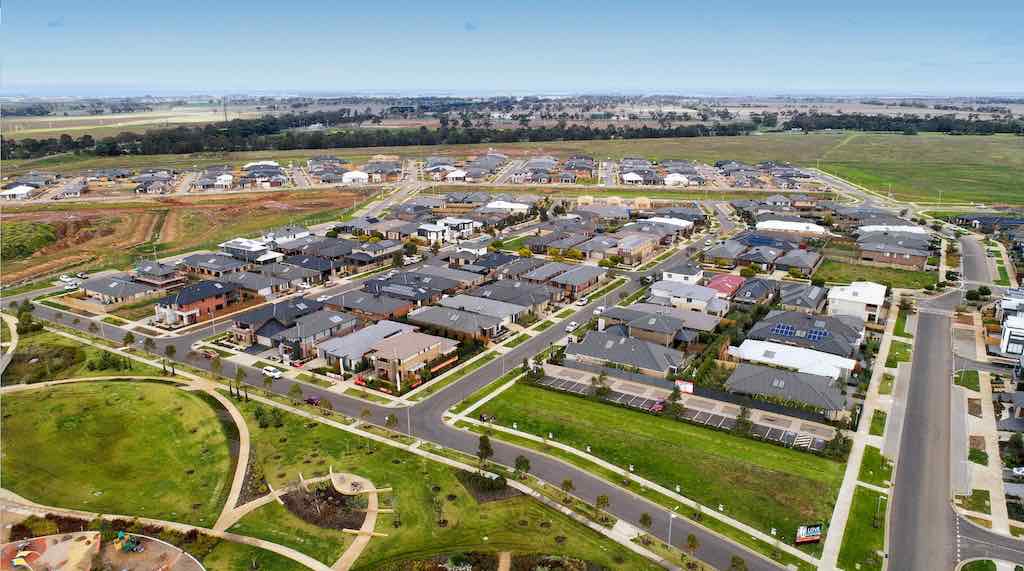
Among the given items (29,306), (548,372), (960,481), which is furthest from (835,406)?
(29,306)

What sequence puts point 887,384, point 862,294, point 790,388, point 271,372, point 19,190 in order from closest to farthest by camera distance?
point 790,388, point 887,384, point 271,372, point 862,294, point 19,190

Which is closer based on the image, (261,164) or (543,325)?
(543,325)

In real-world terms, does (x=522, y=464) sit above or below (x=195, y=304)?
below

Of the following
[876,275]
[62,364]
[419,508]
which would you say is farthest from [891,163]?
[62,364]

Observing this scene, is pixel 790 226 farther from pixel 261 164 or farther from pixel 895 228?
pixel 261 164

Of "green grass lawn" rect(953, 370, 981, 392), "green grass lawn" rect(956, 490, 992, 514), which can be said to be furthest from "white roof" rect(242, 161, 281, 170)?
"green grass lawn" rect(956, 490, 992, 514)

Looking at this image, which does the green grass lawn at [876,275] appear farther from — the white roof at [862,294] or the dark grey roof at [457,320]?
the dark grey roof at [457,320]
